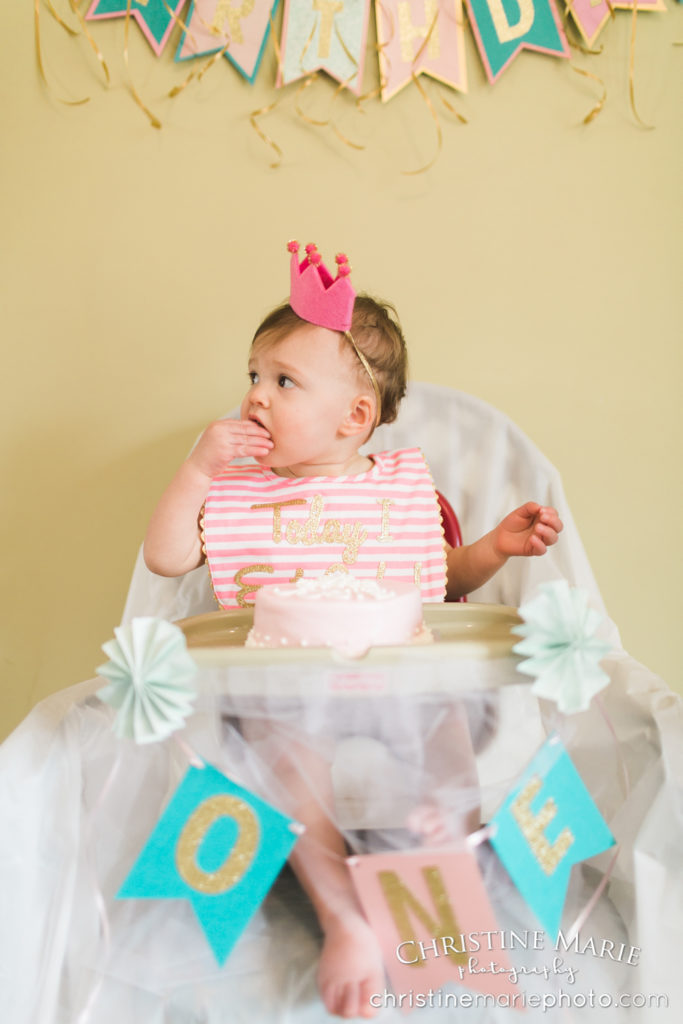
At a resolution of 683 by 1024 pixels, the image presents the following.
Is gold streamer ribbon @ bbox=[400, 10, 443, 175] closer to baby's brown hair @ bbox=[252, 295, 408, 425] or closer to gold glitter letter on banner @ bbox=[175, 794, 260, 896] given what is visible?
baby's brown hair @ bbox=[252, 295, 408, 425]

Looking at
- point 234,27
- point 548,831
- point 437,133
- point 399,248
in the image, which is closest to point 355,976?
point 548,831

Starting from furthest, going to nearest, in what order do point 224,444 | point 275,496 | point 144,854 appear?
point 275,496 → point 224,444 → point 144,854

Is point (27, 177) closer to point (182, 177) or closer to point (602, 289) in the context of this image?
point (182, 177)

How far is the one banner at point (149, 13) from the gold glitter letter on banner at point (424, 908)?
1.30 m

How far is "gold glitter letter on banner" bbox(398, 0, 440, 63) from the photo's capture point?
1.37 m

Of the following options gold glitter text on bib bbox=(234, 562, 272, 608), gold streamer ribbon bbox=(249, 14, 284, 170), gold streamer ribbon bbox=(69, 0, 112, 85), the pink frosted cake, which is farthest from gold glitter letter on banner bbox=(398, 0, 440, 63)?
the pink frosted cake

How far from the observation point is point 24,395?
143cm

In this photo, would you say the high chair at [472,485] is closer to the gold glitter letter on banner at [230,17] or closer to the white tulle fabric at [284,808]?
the white tulle fabric at [284,808]

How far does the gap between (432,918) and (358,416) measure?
2.01 feet

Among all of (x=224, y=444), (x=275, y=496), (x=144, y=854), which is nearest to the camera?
(x=144, y=854)

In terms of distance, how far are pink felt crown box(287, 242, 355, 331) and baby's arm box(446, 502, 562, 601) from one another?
298mm

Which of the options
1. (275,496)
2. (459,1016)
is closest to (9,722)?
(275,496)

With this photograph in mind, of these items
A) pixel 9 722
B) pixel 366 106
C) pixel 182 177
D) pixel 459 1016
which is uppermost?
pixel 366 106

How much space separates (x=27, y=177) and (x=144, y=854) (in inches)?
46.7
